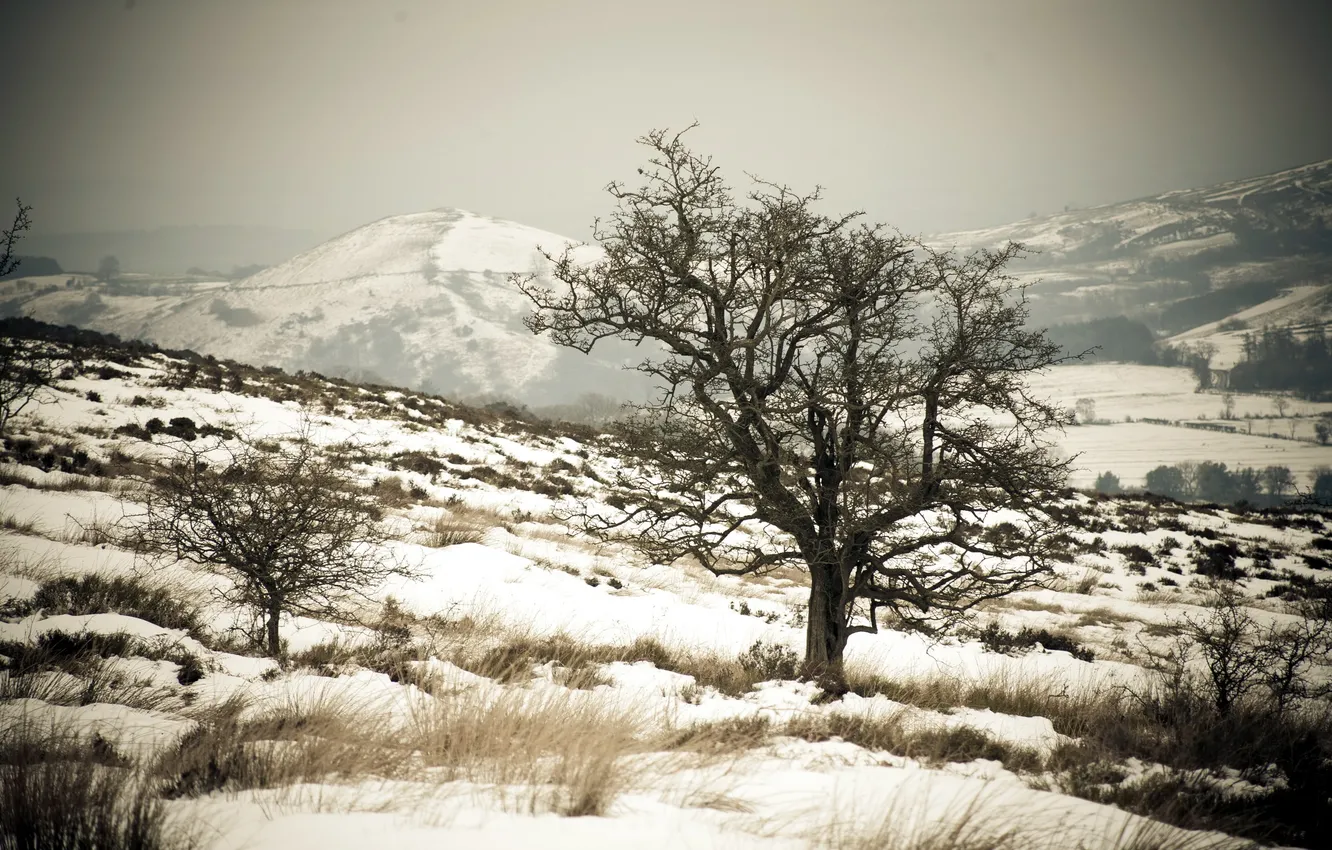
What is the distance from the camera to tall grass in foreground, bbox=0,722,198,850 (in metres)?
2.77

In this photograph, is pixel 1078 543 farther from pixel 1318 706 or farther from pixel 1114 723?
pixel 1114 723

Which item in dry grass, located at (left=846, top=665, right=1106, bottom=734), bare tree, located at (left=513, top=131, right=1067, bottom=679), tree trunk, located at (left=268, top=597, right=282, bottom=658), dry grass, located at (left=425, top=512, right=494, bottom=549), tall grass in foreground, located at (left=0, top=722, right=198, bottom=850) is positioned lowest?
dry grass, located at (left=846, top=665, right=1106, bottom=734)

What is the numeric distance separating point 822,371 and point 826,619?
150 inches

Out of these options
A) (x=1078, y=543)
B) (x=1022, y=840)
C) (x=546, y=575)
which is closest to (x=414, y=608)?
(x=546, y=575)

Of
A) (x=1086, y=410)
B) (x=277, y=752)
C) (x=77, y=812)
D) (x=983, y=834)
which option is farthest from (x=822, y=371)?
(x=1086, y=410)

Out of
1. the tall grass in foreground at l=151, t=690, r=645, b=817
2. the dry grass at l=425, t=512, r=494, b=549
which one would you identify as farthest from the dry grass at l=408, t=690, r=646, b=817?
the dry grass at l=425, t=512, r=494, b=549

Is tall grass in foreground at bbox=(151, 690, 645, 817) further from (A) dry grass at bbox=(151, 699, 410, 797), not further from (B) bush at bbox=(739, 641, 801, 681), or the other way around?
(B) bush at bbox=(739, 641, 801, 681)

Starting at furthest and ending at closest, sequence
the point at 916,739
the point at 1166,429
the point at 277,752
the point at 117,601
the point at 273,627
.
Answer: the point at 1166,429 → the point at 117,601 → the point at 273,627 → the point at 916,739 → the point at 277,752

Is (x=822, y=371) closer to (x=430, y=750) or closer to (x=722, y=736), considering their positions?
(x=722, y=736)

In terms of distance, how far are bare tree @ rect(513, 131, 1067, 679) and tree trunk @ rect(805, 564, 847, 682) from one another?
0.03 metres

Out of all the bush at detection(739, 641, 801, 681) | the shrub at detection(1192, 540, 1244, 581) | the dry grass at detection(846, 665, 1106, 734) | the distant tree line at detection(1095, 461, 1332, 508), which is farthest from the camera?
the distant tree line at detection(1095, 461, 1332, 508)

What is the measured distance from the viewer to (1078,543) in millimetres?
27344

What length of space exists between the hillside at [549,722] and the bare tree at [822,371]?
1953mm

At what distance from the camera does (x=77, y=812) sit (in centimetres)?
290
